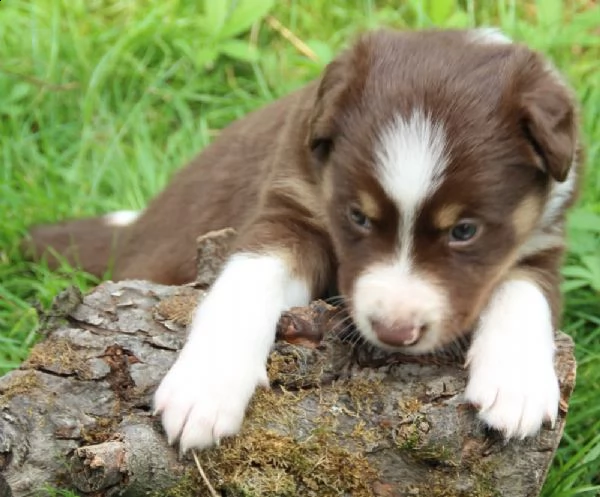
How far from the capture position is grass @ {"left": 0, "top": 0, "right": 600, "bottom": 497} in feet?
18.8

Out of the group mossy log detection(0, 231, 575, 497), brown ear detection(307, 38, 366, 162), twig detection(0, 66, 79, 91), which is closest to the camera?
mossy log detection(0, 231, 575, 497)

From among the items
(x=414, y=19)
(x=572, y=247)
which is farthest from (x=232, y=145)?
(x=414, y=19)

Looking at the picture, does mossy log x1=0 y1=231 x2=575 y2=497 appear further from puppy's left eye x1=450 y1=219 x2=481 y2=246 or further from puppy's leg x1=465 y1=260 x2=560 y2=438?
puppy's left eye x1=450 y1=219 x2=481 y2=246

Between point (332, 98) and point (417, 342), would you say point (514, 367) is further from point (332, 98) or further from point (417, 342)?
point (332, 98)

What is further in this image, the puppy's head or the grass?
the grass

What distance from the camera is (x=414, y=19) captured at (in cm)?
659

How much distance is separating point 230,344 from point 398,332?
51cm

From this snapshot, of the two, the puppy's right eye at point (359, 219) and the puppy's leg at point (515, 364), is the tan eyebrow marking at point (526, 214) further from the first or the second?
the puppy's right eye at point (359, 219)

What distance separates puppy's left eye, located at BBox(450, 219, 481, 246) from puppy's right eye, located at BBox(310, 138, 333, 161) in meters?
0.52

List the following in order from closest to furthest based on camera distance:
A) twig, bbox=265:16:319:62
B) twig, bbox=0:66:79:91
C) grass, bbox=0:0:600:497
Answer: grass, bbox=0:0:600:497 → twig, bbox=0:66:79:91 → twig, bbox=265:16:319:62

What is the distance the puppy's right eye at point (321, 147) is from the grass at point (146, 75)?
2.03 meters

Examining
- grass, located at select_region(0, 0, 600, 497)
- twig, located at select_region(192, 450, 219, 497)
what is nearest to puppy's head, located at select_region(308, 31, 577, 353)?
twig, located at select_region(192, 450, 219, 497)

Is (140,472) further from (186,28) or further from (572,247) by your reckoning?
(186,28)

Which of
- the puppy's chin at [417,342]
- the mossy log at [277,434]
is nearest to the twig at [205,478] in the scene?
the mossy log at [277,434]
